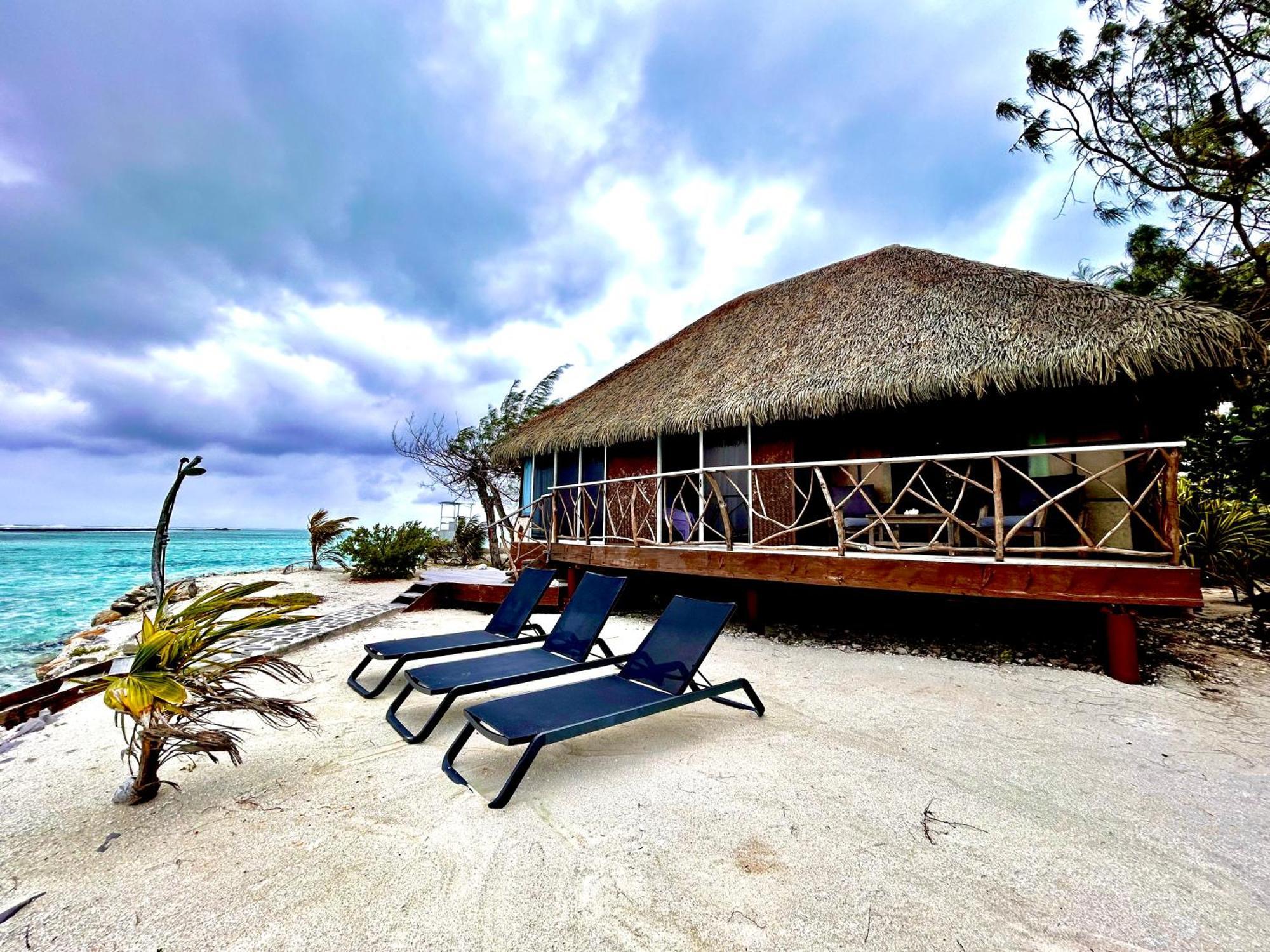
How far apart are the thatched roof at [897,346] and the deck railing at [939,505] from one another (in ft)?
2.93

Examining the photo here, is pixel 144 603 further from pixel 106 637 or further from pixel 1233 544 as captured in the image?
pixel 1233 544

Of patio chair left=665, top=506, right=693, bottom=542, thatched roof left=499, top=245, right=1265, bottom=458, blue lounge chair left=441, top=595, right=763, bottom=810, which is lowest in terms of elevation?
blue lounge chair left=441, top=595, right=763, bottom=810

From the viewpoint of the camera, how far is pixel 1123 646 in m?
4.30

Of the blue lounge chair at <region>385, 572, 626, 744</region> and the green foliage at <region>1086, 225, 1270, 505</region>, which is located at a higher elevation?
the green foliage at <region>1086, 225, 1270, 505</region>

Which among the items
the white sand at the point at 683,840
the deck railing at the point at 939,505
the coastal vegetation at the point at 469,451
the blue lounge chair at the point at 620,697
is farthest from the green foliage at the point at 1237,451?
the coastal vegetation at the point at 469,451

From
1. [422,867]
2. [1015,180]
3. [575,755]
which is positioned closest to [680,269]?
[1015,180]

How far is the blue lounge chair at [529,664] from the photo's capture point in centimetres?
332

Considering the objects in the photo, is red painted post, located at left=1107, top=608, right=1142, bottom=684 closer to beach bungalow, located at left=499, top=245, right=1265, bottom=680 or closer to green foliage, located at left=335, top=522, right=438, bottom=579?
beach bungalow, located at left=499, top=245, right=1265, bottom=680

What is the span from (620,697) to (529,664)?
3.17 ft

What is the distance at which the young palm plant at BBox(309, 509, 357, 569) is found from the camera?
12.9 m

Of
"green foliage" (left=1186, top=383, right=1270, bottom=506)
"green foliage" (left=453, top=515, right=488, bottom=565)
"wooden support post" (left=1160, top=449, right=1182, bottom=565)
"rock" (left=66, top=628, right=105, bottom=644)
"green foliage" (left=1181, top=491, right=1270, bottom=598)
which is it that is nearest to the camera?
"wooden support post" (left=1160, top=449, right=1182, bottom=565)

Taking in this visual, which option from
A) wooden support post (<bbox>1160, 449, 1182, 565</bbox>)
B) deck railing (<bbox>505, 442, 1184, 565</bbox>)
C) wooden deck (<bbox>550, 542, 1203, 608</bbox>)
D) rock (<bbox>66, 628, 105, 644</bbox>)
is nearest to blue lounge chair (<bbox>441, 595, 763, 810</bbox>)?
wooden deck (<bbox>550, 542, 1203, 608</bbox>)

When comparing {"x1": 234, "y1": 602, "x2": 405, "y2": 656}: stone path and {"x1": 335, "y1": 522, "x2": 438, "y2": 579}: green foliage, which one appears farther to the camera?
{"x1": 335, "y1": 522, "x2": 438, "y2": 579}: green foliage

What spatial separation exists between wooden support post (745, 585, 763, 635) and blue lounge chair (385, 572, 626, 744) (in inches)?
97.9
